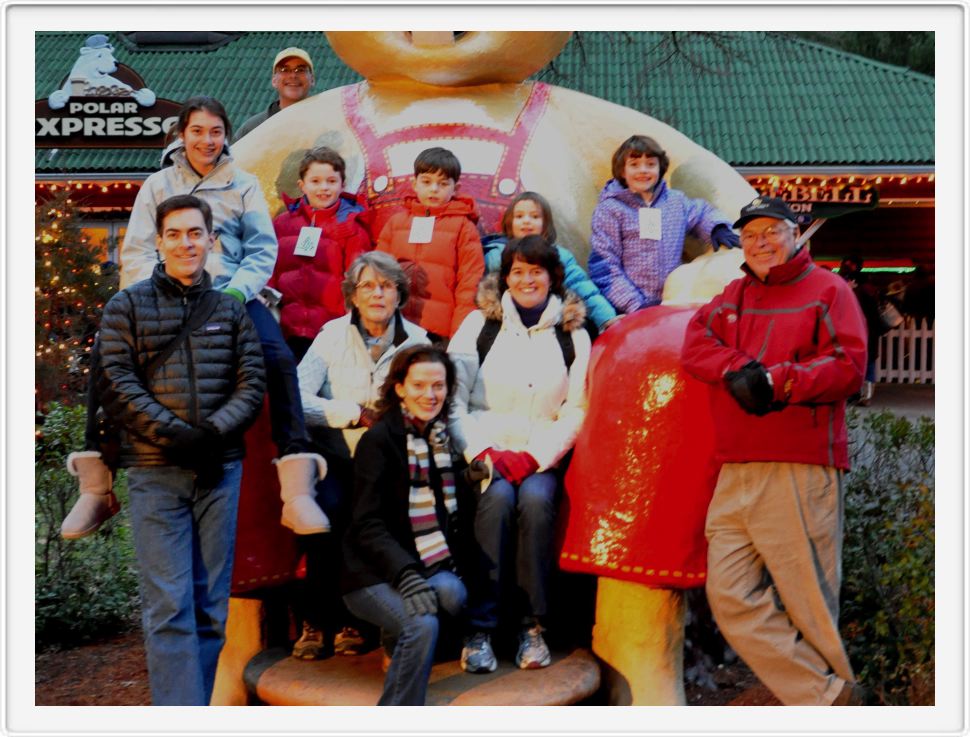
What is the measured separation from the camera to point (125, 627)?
5.22m

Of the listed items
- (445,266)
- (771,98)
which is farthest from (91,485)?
(771,98)

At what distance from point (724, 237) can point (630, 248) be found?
35 cm

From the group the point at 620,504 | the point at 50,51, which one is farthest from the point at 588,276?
the point at 50,51

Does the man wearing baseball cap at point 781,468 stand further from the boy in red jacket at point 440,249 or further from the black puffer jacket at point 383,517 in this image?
A: the boy in red jacket at point 440,249

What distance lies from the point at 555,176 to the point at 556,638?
1.67 m

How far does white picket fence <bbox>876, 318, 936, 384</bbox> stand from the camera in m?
9.44

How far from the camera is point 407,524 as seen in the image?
12.4 ft

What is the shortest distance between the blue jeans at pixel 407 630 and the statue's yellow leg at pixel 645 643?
1.73 feet

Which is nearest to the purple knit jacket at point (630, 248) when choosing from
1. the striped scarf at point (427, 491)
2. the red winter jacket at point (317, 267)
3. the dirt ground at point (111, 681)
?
the red winter jacket at point (317, 267)

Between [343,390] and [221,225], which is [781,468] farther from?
[221,225]

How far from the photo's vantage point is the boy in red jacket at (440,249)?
4414 mm

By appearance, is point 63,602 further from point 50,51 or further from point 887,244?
point 887,244

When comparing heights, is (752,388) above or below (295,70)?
below

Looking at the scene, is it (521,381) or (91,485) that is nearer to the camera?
(91,485)
